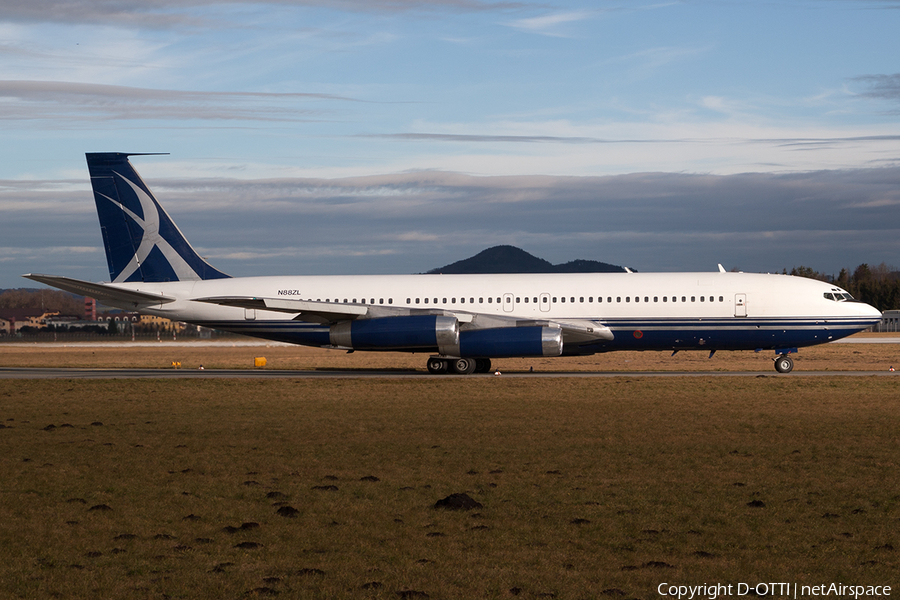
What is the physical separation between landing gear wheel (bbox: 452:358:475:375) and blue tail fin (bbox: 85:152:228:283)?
45.3 feet

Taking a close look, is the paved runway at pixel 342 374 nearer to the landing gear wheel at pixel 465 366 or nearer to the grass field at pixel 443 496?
the landing gear wheel at pixel 465 366

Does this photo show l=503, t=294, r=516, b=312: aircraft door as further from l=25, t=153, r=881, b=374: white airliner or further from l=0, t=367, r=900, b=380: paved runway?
l=0, t=367, r=900, b=380: paved runway

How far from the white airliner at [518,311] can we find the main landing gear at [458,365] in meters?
0.05

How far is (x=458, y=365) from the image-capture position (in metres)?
36.9

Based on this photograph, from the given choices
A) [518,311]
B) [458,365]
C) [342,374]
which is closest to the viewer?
[518,311]

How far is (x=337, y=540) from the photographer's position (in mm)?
9555

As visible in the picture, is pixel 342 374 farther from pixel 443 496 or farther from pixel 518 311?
pixel 443 496

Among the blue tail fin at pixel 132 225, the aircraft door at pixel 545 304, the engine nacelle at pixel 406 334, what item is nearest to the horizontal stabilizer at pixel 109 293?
the blue tail fin at pixel 132 225

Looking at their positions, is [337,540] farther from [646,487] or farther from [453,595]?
[646,487]

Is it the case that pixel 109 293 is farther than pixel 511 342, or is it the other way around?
pixel 109 293

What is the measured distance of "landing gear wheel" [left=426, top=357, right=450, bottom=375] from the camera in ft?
123

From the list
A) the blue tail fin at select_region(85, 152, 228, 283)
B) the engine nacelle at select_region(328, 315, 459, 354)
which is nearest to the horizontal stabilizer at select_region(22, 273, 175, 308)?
the blue tail fin at select_region(85, 152, 228, 283)

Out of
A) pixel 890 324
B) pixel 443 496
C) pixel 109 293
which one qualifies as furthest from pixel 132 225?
pixel 890 324

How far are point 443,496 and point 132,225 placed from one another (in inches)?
1282
